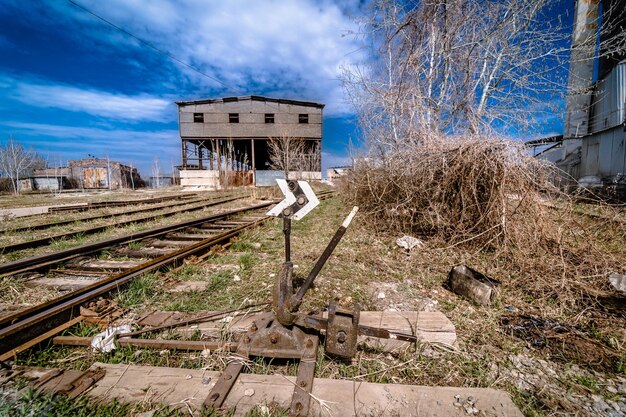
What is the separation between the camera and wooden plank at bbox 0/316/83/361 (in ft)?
6.26

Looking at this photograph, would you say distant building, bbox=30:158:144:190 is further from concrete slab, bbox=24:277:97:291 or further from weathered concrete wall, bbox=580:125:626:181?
weathered concrete wall, bbox=580:125:626:181

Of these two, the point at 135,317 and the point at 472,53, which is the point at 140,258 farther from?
the point at 472,53

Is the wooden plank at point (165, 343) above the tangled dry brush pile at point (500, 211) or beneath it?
beneath

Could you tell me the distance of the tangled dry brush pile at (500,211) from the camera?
3568 millimetres

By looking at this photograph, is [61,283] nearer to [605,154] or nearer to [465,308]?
[465,308]

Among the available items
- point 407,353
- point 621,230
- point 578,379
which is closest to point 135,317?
point 407,353

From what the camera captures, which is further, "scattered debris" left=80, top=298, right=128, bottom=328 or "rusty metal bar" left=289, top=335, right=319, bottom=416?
"scattered debris" left=80, top=298, right=128, bottom=328

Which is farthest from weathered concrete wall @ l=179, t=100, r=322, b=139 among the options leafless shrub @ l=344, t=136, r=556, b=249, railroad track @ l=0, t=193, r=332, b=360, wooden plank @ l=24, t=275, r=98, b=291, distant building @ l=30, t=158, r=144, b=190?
wooden plank @ l=24, t=275, r=98, b=291

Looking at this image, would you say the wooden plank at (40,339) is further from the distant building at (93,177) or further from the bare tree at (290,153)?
the distant building at (93,177)

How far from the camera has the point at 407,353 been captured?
2.09 metres

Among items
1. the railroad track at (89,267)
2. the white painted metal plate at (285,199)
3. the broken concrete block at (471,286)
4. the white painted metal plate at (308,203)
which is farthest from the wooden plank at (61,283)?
the broken concrete block at (471,286)

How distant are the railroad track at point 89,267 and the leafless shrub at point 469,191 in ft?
12.6

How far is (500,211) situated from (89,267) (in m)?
6.34

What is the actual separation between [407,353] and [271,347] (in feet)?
3.48
